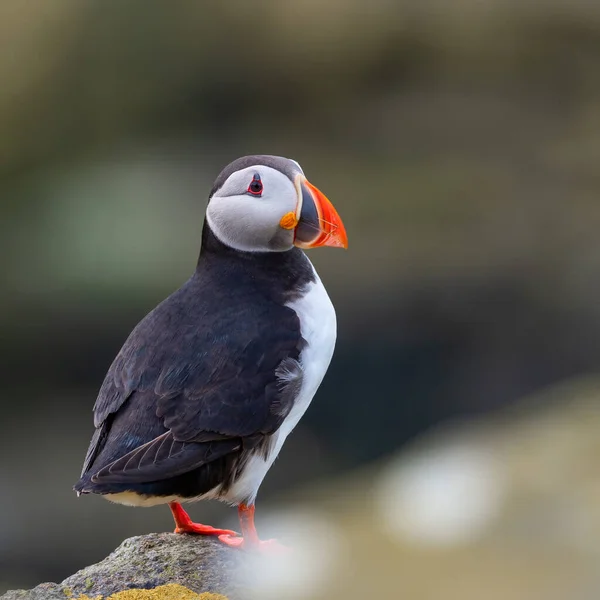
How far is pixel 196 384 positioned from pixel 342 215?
5561 millimetres

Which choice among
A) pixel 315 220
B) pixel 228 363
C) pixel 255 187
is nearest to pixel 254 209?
pixel 255 187

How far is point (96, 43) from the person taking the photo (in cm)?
1033

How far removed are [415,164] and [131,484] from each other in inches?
262

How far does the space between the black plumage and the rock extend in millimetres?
225

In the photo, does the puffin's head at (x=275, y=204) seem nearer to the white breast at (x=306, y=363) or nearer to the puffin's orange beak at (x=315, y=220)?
the puffin's orange beak at (x=315, y=220)

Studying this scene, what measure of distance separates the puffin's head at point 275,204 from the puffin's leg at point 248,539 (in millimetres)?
947

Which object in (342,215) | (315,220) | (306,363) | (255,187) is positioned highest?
(255,187)

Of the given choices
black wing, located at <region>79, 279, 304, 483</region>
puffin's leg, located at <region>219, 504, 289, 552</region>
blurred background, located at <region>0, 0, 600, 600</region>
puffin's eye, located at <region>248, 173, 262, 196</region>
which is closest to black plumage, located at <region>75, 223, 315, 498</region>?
black wing, located at <region>79, 279, 304, 483</region>

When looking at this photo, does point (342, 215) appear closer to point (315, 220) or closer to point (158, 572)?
point (315, 220)

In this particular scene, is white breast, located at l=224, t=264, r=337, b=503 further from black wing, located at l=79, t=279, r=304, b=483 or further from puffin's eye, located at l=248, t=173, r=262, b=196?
puffin's eye, located at l=248, t=173, r=262, b=196

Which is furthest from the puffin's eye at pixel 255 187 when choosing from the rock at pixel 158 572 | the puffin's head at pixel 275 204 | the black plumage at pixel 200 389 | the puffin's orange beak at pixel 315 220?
the rock at pixel 158 572

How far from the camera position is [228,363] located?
3.43 meters

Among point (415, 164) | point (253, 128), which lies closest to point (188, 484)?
point (415, 164)

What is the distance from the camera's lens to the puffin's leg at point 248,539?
11.5 feet
